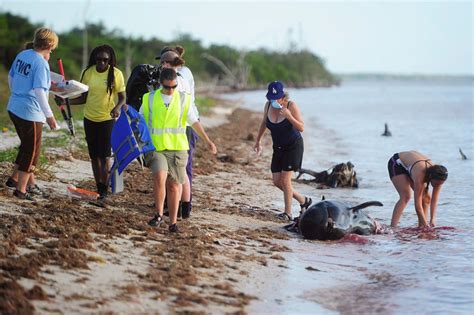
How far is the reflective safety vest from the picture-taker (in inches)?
301

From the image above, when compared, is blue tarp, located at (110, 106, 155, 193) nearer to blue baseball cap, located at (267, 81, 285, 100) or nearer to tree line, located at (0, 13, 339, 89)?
blue baseball cap, located at (267, 81, 285, 100)

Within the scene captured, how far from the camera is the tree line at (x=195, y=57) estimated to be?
4531cm

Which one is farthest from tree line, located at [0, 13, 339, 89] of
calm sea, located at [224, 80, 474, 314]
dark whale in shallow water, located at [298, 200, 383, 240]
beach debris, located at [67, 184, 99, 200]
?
dark whale in shallow water, located at [298, 200, 383, 240]

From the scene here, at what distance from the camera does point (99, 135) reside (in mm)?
8875

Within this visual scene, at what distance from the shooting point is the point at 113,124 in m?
8.89

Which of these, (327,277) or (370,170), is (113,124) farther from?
(370,170)

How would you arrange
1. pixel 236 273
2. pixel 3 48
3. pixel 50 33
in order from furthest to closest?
1. pixel 3 48
2. pixel 50 33
3. pixel 236 273

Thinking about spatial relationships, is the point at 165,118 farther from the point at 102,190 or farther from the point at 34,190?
the point at 34,190

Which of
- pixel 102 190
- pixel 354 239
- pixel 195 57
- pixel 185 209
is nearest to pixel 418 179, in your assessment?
pixel 354 239

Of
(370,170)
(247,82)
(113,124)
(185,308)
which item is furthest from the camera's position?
(247,82)

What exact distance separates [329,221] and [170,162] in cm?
196

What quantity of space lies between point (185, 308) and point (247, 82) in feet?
268

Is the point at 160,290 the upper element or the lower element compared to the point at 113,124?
lower

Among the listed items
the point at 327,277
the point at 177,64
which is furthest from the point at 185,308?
the point at 177,64
